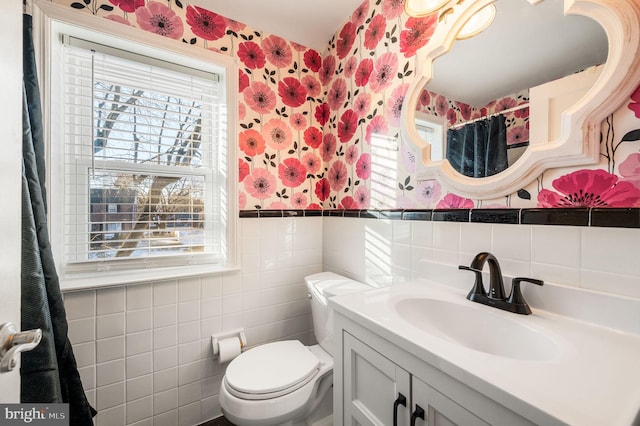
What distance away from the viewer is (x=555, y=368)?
1.70 ft

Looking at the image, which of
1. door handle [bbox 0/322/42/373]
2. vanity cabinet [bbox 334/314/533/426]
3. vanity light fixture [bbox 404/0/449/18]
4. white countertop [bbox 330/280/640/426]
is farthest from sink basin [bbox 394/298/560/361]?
vanity light fixture [bbox 404/0/449/18]

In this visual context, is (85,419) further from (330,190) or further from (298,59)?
(298,59)

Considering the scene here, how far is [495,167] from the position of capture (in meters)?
0.94

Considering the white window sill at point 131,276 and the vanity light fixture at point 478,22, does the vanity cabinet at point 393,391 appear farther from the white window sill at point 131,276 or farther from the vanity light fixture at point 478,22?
the vanity light fixture at point 478,22

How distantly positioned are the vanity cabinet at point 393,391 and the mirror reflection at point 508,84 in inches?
28.3

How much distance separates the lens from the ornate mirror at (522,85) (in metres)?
0.72

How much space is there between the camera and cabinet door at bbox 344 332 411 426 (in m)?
0.67

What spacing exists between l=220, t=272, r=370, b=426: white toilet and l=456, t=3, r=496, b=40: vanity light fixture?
1177 millimetres

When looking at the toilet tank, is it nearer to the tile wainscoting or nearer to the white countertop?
the tile wainscoting

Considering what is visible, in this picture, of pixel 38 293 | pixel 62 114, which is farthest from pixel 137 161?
pixel 38 293

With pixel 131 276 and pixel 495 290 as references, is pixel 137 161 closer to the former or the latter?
pixel 131 276

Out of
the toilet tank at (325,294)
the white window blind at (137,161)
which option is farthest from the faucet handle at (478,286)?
the white window blind at (137,161)

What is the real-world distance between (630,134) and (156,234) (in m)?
Result: 1.90

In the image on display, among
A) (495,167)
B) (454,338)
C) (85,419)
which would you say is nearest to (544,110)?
(495,167)
